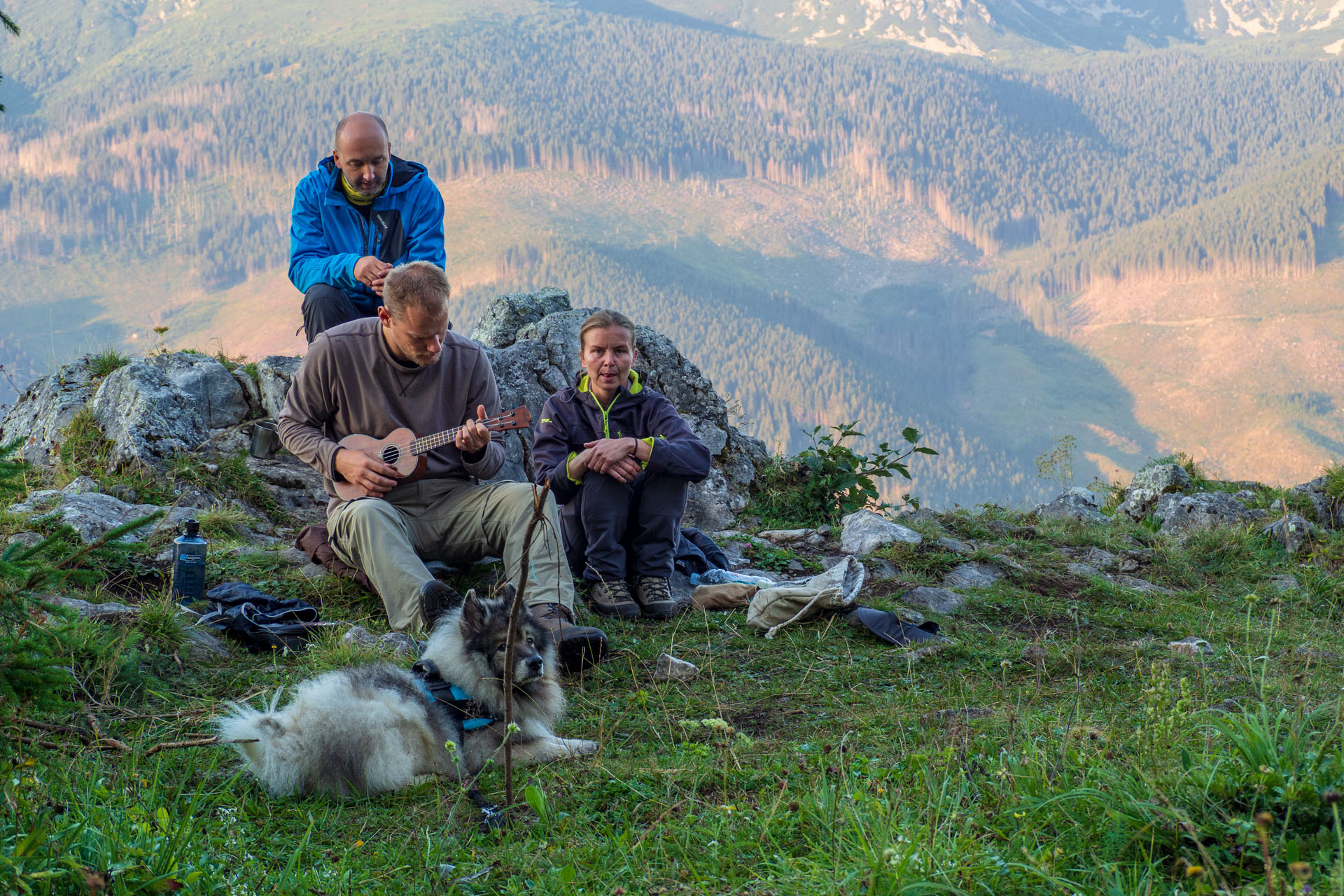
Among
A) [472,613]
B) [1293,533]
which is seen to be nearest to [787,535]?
[1293,533]

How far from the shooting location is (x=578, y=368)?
1092 cm

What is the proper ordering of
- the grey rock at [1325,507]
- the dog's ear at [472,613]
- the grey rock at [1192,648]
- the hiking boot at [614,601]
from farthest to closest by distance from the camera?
the grey rock at [1325,507], the hiking boot at [614,601], the grey rock at [1192,648], the dog's ear at [472,613]

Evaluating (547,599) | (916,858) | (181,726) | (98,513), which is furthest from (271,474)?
(916,858)

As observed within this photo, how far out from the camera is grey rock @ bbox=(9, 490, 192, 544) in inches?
257

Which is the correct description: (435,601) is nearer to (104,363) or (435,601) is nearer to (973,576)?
(973,576)

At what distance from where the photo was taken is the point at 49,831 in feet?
8.51

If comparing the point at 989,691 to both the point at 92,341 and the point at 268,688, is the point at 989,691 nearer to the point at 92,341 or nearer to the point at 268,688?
the point at 268,688

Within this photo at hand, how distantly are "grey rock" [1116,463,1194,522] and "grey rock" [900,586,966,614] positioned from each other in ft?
21.5

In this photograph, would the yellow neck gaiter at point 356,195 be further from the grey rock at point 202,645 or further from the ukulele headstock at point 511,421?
the grey rock at point 202,645

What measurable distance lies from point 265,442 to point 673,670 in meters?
5.50

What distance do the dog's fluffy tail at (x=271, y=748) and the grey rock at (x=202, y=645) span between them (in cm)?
155

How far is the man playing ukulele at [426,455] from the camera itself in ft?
17.8

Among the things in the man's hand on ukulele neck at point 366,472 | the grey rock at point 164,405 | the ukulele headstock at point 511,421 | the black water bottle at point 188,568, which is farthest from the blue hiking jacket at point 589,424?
the grey rock at point 164,405

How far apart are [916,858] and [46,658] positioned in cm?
257
